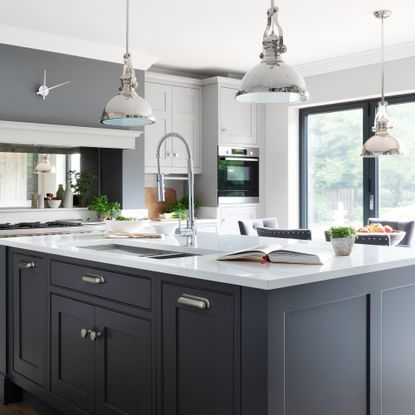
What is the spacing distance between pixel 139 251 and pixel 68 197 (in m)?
2.84

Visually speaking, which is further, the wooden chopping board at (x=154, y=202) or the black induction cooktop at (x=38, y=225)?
the wooden chopping board at (x=154, y=202)

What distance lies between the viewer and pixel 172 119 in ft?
21.6

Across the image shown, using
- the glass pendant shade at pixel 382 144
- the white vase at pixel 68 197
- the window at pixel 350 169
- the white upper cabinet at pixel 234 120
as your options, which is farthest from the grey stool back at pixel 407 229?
the white vase at pixel 68 197

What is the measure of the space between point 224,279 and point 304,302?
0.91ft

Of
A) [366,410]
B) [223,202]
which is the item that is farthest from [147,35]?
[366,410]

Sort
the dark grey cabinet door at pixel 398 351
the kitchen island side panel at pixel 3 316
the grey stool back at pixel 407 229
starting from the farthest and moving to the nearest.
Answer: the grey stool back at pixel 407 229
the kitchen island side panel at pixel 3 316
the dark grey cabinet door at pixel 398 351

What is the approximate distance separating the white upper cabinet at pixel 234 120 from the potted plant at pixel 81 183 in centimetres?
155

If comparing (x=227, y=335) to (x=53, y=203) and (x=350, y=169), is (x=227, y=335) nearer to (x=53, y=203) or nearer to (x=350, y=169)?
(x=53, y=203)

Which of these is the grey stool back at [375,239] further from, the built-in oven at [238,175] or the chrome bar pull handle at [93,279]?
the built-in oven at [238,175]

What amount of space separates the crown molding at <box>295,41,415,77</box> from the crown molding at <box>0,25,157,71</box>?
174cm

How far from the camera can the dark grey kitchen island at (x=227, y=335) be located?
1944 mm

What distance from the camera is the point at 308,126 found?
702 cm

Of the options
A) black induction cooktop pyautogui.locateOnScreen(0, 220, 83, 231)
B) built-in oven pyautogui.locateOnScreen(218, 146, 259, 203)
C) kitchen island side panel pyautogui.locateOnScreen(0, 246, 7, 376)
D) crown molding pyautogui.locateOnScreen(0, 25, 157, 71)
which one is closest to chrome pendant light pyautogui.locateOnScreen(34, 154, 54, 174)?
black induction cooktop pyautogui.locateOnScreen(0, 220, 83, 231)

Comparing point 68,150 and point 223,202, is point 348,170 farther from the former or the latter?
point 68,150
